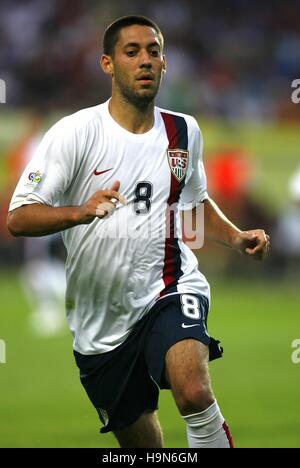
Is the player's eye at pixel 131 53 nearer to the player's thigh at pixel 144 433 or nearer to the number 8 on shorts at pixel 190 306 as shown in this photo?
the number 8 on shorts at pixel 190 306

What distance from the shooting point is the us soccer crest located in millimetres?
5777

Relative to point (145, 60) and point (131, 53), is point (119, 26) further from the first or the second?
point (145, 60)

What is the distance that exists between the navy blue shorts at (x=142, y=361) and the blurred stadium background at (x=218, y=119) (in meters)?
5.72

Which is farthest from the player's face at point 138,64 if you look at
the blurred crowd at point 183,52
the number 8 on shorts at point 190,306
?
the blurred crowd at point 183,52

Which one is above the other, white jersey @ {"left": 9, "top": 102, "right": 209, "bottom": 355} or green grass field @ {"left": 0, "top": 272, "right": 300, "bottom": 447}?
white jersey @ {"left": 9, "top": 102, "right": 209, "bottom": 355}

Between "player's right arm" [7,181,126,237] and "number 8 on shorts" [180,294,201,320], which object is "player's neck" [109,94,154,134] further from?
"number 8 on shorts" [180,294,201,320]

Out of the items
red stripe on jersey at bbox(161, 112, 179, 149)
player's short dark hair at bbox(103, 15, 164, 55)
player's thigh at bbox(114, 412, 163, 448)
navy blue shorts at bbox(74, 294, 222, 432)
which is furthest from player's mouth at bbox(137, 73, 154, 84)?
player's thigh at bbox(114, 412, 163, 448)

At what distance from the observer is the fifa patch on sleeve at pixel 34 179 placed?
541cm

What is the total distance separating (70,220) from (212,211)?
4.25 ft

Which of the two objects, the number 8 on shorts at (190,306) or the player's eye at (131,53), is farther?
the player's eye at (131,53)

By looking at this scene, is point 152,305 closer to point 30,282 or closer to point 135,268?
point 135,268

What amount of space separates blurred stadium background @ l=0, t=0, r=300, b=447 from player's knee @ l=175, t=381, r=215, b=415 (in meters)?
6.43

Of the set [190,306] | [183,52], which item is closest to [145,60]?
[190,306]
